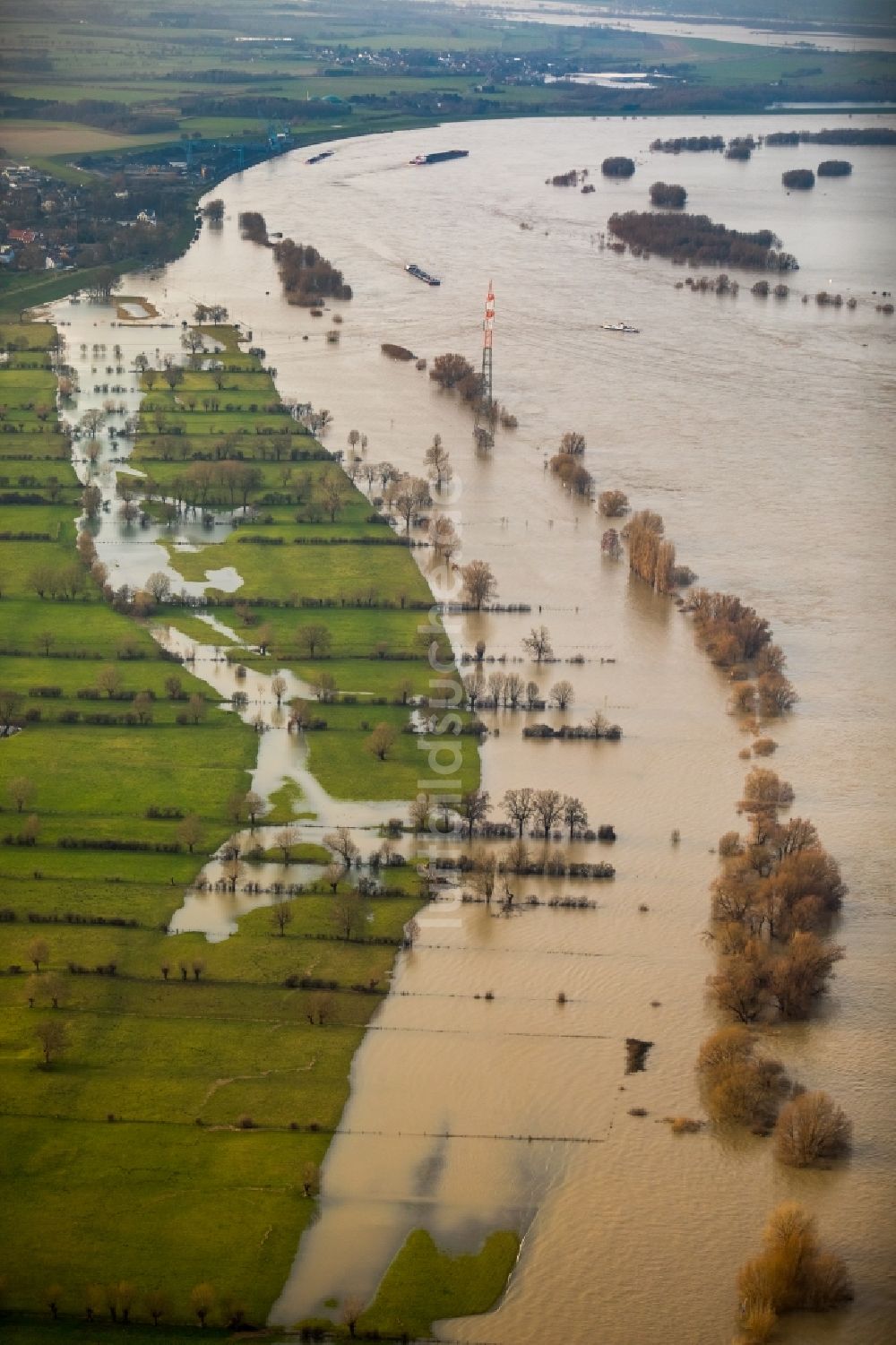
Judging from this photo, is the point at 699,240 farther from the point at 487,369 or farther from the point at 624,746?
Result: the point at 624,746

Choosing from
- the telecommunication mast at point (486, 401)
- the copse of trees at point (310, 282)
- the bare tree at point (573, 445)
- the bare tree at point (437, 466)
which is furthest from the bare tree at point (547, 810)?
the copse of trees at point (310, 282)

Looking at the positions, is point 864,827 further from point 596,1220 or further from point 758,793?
point 596,1220

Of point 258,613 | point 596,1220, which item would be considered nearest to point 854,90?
point 258,613

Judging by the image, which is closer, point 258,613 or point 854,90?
point 258,613

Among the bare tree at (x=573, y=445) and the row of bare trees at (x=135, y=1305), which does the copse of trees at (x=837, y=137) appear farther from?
the row of bare trees at (x=135, y=1305)

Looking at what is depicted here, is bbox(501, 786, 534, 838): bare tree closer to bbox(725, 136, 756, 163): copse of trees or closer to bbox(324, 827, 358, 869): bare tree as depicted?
bbox(324, 827, 358, 869): bare tree
